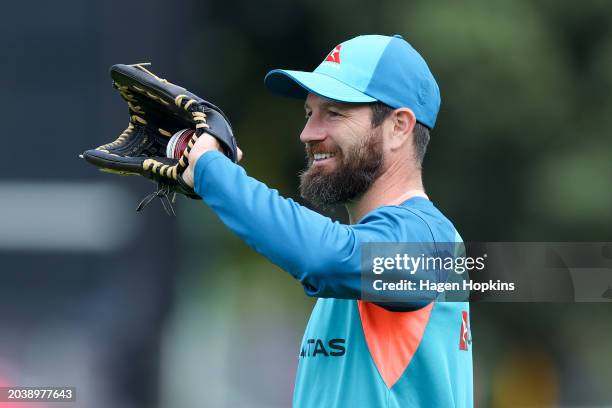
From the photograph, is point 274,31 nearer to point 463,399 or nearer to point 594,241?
point 594,241

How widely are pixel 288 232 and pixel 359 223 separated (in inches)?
8.5

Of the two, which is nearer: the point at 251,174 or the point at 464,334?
the point at 464,334

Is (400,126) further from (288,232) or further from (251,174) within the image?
(251,174)

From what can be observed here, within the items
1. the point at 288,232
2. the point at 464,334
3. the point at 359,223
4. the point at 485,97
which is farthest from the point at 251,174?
the point at 288,232

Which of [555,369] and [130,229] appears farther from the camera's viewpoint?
[555,369]

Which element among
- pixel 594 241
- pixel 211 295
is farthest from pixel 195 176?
pixel 594 241

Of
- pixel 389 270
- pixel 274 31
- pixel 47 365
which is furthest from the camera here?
pixel 274 31

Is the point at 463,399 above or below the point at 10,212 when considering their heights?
below

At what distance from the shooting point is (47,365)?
446 cm

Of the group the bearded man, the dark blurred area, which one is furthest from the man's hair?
→ the dark blurred area

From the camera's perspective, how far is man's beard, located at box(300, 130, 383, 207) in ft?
6.84

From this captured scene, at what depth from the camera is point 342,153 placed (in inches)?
82.1

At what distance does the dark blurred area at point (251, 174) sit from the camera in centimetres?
453

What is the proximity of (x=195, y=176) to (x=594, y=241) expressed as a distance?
11.2ft
